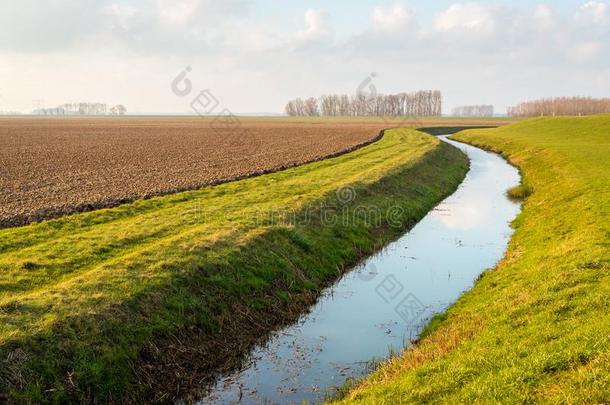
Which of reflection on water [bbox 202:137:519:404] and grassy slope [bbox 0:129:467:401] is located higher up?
grassy slope [bbox 0:129:467:401]

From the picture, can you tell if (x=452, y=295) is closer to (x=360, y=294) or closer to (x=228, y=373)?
(x=360, y=294)

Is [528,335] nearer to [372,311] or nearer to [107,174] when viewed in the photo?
[372,311]

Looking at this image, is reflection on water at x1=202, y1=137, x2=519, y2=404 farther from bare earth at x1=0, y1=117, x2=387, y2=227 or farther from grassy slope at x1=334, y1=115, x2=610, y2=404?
bare earth at x1=0, y1=117, x2=387, y2=227

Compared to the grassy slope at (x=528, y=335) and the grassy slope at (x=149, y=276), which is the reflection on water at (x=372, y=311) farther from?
the grassy slope at (x=528, y=335)

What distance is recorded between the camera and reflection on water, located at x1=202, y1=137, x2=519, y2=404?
11.5 meters

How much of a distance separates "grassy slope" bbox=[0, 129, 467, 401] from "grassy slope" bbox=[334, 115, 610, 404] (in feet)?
16.2

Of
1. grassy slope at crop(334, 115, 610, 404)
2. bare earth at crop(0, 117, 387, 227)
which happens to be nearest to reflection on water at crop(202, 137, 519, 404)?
grassy slope at crop(334, 115, 610, 404)

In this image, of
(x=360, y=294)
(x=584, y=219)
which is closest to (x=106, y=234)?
(x=360, y=294)

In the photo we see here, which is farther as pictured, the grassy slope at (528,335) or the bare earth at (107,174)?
the bare earth at (107,174)

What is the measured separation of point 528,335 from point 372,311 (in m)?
5.61

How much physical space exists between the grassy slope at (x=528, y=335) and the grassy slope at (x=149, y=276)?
4942 mm

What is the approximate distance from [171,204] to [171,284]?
1025 centimetres

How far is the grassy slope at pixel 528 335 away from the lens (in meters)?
8.80

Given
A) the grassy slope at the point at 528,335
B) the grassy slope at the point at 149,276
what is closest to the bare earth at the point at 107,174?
the grassy slope at the point at 149,276
